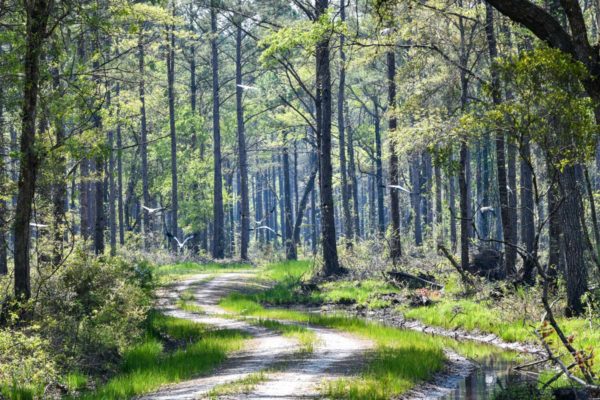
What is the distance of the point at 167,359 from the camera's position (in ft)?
A: 41.7

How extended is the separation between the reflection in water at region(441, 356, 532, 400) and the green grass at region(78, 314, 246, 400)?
3838mm

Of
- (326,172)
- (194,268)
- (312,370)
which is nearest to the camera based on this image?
(312,370)

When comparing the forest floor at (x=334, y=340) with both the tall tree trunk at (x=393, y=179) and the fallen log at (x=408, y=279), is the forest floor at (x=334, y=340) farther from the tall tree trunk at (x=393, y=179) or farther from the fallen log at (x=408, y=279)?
the tall tree trunk at (x=393, y=179)

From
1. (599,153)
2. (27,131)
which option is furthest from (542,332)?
(599,153)

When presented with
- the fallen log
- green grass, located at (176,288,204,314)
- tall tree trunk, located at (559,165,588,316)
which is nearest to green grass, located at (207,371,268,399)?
tall tree trunk, located at (559,165,588,316)

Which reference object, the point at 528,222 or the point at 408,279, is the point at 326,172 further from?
the point at 528,222

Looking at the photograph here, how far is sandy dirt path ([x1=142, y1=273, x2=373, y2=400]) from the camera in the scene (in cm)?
975

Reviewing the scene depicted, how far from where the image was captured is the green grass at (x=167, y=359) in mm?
10383

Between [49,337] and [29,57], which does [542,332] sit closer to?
[49,337]

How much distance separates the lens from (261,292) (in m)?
25.6

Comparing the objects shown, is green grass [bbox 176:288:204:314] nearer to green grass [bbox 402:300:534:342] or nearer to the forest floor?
the forest floor

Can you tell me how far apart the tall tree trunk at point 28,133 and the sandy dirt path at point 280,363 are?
384 cm

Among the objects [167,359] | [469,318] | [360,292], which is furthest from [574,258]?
[360,292]

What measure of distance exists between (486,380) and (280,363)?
3199 millimetres
